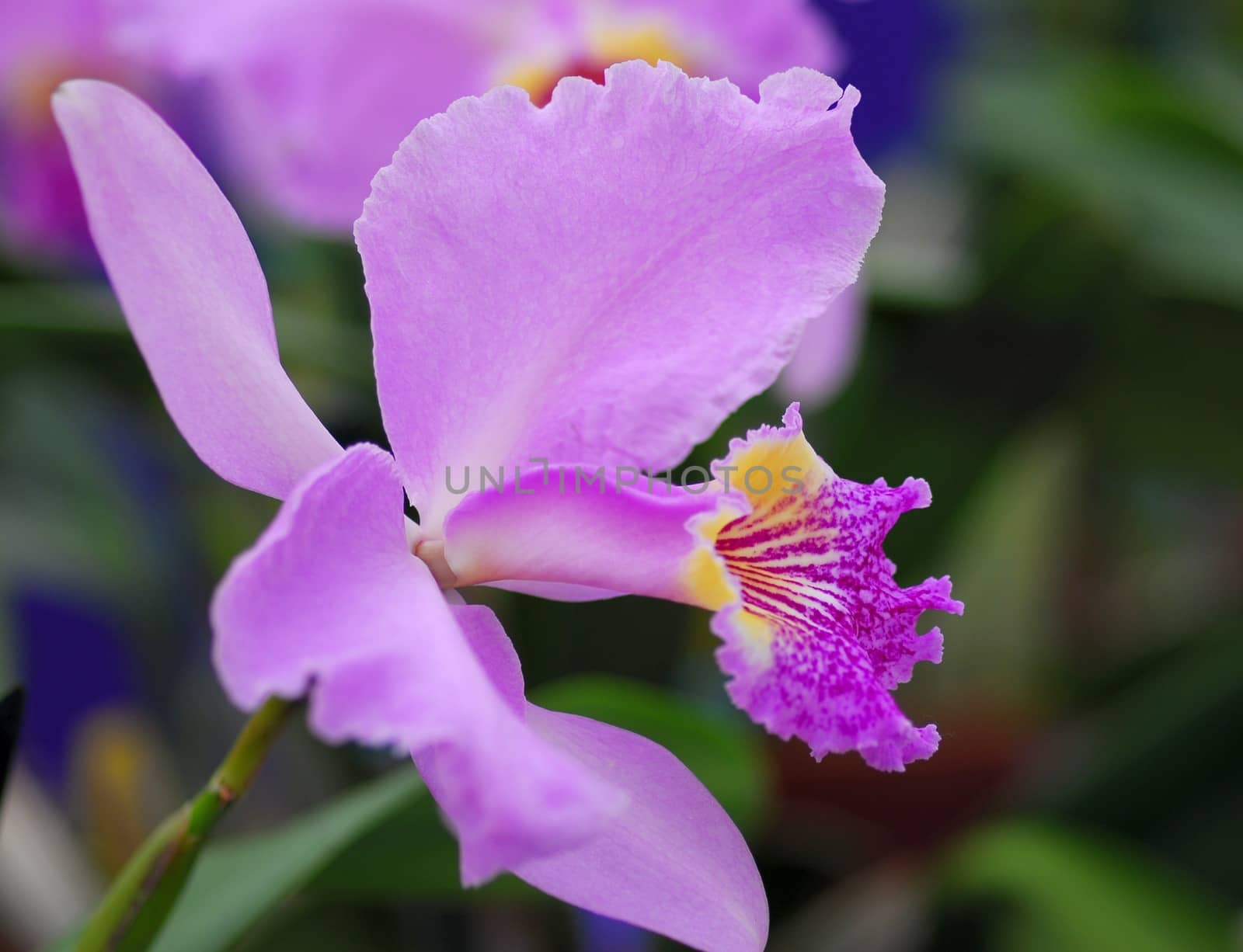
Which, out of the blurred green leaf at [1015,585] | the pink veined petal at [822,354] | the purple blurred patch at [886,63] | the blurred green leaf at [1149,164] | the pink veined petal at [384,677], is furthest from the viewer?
the blurred green leaf at [1015,585]

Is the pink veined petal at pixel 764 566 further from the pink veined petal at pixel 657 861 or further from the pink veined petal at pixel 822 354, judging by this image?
the pink veined petal at pixel 822 354

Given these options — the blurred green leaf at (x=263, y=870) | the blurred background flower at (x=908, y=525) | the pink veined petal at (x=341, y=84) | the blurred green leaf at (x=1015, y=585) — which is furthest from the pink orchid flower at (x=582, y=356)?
the blurred green leaf at (x=1015, y=585)

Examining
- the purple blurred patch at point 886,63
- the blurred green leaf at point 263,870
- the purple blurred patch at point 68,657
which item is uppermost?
the purple blurred patch at point 886,63

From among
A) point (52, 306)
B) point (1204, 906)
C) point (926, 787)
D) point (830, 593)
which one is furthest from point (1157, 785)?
point (52, 306)

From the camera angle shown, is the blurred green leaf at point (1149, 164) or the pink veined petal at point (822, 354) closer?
the pink veined petal at point (822, 354)

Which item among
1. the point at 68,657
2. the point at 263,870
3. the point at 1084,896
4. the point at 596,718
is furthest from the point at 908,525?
the point at 68,657

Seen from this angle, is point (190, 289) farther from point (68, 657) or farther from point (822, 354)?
point (68, 657)

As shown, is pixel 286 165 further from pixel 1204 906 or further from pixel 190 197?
pixel 1204 906
